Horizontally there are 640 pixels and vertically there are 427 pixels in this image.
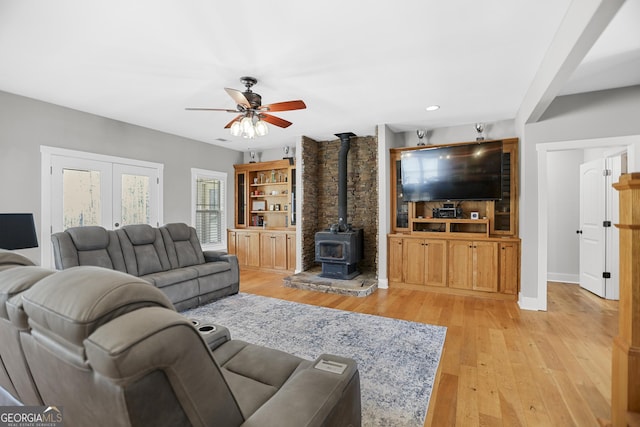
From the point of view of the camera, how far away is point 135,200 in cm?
495

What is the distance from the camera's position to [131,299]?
70 cm

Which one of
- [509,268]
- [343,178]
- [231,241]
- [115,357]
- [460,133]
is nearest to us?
[115,357]

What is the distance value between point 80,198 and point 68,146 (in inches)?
28.7

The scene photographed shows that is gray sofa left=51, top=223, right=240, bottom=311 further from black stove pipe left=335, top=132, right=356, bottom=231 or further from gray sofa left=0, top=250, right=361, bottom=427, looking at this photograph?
gray sofa left=0, top=250, right=361, bottom=427

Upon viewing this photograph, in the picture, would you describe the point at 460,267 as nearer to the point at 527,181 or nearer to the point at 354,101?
the point at 527,181

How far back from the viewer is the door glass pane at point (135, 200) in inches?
189

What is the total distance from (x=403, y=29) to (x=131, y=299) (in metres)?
2.55

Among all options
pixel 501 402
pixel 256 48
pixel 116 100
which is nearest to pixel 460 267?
pixel 501 402

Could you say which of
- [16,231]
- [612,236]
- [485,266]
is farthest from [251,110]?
[612,236]

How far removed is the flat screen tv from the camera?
14.3ft

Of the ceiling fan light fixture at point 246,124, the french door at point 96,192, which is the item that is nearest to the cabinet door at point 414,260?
the ceiling fan light fixture at point 246,124

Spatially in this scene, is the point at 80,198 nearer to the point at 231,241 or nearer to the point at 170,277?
the point at 170,277

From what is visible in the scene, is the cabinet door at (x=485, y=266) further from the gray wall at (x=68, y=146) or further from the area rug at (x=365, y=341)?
the gray wall at (x=68, y=146)

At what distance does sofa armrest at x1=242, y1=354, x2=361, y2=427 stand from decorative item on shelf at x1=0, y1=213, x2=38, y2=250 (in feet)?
9.09
